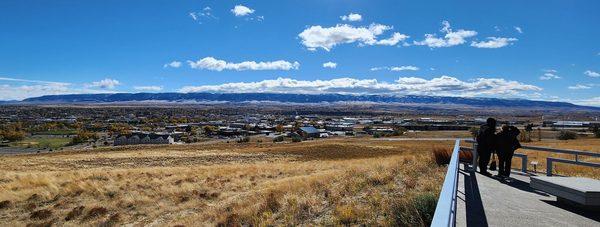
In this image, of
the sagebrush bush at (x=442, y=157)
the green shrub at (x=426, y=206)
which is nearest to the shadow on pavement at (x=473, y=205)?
the green shrub at (x=426, y=206)

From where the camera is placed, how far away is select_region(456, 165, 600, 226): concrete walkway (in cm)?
761

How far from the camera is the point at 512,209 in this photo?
856 centimetres

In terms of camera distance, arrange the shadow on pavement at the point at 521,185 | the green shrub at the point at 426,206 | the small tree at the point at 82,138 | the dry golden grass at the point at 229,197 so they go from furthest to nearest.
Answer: the small tree at the point at 82,138 → the dry golden grass at the point at 229,197 → the shadow on pavement at the point at 521,185 → the green shrub at the point at 426,206

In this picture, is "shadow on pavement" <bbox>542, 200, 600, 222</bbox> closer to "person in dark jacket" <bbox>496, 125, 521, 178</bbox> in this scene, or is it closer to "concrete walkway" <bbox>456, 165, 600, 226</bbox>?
"concrete walkway" <bbox>456, 165, 600, 226</bbox>

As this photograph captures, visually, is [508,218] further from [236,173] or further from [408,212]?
[236,173]

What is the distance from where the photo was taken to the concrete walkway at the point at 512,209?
25.0 ft

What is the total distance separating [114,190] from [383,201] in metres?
14.0

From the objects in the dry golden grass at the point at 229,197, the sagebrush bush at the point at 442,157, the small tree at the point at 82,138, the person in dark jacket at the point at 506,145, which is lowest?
the small tree at the point at 82,138

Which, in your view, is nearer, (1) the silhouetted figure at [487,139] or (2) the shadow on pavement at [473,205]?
(2) the shadow on pavement at [473,205]

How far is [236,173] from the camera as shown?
2727 cm

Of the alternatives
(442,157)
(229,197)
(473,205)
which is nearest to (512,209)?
(473,205)

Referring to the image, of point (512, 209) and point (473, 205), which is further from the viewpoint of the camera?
point (473, 205)

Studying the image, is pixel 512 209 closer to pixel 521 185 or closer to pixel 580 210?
pixel 580 210

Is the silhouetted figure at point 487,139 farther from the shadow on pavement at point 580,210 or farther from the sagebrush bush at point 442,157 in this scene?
the shadow on pavement at point 580,210
